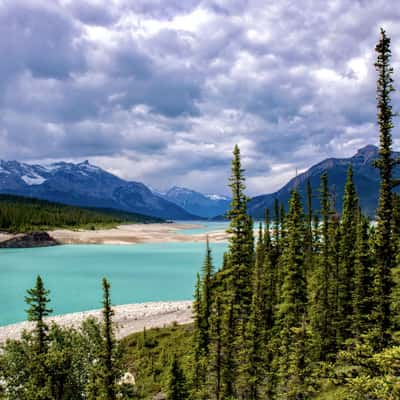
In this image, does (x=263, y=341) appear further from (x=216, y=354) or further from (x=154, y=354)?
(x=154, y=354)

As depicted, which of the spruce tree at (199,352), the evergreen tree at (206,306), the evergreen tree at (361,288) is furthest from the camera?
the evergreen tree at (206,306)

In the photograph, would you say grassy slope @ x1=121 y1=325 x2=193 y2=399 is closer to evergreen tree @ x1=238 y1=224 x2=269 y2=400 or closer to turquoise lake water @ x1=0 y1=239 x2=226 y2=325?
evergreen tree @ x1=238 y1=224 x2=269 y2=400

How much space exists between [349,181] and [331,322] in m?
20.3

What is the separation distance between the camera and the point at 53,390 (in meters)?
23.0

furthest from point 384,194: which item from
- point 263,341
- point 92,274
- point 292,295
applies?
point 92,274

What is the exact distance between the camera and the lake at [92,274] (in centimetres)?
7775

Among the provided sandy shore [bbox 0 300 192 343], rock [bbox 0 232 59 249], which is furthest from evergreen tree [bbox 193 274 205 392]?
rock [bbox 0 232 59 249]

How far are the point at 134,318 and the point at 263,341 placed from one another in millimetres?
34131

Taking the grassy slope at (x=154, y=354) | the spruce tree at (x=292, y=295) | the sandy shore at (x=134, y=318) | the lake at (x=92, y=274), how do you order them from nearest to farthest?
the spruce tree at (x=292, y=295) < the grassy slope at (x=154, y=354) < the sandy shore at (x=134, y=318) < the lake at (x=92, y=274)

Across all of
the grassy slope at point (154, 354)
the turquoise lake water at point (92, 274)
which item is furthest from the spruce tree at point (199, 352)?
the turquoise lake water at point (92, 274)

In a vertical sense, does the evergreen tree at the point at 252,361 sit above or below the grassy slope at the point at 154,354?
above

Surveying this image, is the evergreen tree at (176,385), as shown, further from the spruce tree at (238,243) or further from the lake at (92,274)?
the lake at (92,274)

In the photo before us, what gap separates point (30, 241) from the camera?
174750 mm

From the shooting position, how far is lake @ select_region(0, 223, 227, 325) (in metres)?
77.8
